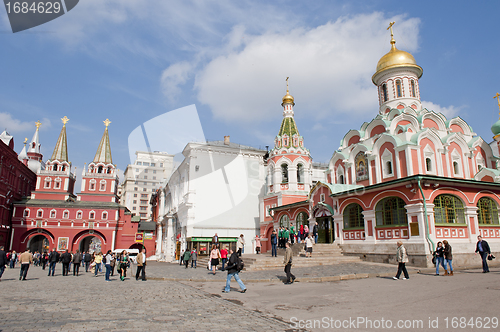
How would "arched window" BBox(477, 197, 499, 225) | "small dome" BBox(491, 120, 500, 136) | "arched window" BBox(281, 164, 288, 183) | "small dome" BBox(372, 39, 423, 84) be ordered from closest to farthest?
"arched window" BBox(477, 197, 499, 225) → "small dome" BBox(491, 120, 500, 136) → "small dome" BBox(372, 39, 423, 84) → "arched window" BBox(281, 164, 288, 183)

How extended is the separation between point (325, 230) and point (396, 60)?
14.3 metres

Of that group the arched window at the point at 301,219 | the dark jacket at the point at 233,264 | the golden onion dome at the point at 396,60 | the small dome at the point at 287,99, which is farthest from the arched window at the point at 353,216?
the small dome at the point at 287,99

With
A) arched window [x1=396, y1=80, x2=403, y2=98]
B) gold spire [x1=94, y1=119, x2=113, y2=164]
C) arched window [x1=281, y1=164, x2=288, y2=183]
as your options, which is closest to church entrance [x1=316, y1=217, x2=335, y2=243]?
arched window [x1=281, y1=164, x2=288, y2=183]

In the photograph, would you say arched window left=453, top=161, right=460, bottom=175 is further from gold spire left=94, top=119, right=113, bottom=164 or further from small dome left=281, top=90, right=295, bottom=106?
gold spire left=94, top=119, right=113, bottom=164

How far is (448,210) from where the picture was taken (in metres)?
16.9

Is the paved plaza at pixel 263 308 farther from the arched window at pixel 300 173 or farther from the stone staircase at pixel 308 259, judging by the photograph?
the arched window at pixel 300 173

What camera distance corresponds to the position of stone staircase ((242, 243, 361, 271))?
55.2ft

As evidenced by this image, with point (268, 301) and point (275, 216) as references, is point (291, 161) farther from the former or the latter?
point (268, 301)

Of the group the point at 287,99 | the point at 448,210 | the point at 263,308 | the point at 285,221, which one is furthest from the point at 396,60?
the point at 263,308

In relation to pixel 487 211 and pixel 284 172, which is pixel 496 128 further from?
pixel 284 172

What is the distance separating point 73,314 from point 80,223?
4690 cm

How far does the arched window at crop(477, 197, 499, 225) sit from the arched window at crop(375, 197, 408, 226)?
415cm

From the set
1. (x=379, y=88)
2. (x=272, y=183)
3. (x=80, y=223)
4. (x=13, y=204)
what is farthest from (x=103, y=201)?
(x=379, y=88)

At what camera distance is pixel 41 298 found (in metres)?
9.19
